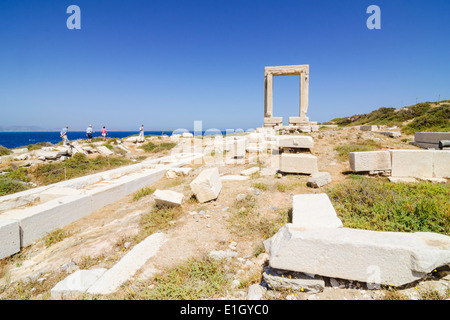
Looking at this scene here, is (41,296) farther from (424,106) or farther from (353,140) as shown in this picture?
(424,106)

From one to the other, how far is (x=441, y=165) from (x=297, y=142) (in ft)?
12.2

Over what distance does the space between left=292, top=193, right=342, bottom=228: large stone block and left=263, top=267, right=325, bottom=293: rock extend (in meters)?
0.57

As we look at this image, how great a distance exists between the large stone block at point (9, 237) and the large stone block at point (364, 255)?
4755 mm

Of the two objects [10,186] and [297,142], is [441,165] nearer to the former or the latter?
[297,142]

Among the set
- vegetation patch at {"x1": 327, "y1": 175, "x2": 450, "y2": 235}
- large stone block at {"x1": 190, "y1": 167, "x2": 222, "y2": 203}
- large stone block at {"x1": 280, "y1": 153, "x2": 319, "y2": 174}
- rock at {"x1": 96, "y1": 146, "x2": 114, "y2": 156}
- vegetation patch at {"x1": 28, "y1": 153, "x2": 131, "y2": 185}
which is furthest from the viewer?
rock at {"x1": 96, "y1": 146, "x2": 114, "y2": 156}

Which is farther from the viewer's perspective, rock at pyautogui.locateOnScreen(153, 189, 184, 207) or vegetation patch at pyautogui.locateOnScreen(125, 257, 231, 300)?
rock at pyautogui.locateOnScreen(153, 189, 184, 207)

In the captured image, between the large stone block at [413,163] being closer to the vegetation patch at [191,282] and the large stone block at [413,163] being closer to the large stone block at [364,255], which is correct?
the large stone block at [364,255]

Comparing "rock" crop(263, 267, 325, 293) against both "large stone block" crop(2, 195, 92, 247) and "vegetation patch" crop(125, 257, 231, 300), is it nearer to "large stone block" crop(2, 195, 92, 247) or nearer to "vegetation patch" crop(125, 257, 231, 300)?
"vegetation patch" crop(125, 257, 231, 300)

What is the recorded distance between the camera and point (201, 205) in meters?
4.99

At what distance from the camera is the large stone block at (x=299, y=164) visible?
6199mm

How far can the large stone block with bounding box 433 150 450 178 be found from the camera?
223 inches

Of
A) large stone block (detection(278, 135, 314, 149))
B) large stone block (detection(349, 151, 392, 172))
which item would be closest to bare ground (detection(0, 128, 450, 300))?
large stone block (detection(349, 151, 392, 172))

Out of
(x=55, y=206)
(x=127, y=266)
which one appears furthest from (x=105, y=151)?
(x=127, y=266)
